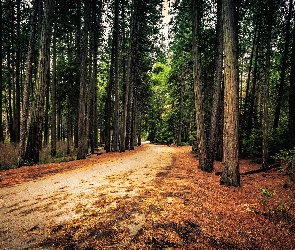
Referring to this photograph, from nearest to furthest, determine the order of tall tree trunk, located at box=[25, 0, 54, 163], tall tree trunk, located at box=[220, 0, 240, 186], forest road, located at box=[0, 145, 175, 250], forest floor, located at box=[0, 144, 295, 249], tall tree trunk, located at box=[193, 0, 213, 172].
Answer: forest floor, located at box=[0, 144, 295, 249] → forest road, located at box=[0, 145, 175, 250] → tall tree trunk, located at box=[220, 0, 240, 186] → tall tree trunk, located at box=[193, 0, 213, 172] → tall tree trunk, located at box=[25, 0, 54, 163]

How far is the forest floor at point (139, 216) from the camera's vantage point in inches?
119

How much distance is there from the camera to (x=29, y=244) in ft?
9.44

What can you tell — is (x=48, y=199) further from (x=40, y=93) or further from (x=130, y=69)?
(x=130, y=69)

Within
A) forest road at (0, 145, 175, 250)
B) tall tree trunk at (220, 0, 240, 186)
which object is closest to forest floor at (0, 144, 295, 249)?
forest road at (0, 145, 175, 250)

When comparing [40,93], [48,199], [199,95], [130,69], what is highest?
[130,69]

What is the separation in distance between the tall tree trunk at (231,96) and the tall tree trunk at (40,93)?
806 cm

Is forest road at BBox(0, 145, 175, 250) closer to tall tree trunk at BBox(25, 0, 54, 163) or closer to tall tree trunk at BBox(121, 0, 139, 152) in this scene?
tall tree trunk at BBox(25, 0, 54, 163)

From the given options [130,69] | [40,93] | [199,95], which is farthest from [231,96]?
[130,69]

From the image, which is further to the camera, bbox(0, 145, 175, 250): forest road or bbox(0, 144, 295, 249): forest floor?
bbox(0, 145, 175, 250): forest road

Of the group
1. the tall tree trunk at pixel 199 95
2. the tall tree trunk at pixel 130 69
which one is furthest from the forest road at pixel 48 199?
the tall tree trunk at pixel 130 69

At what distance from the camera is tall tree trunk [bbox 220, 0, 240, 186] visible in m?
6.57

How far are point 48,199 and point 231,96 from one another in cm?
569

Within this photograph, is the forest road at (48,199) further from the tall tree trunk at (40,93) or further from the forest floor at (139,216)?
the tall tree trunk at (40,93)

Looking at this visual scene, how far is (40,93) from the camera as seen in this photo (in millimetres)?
10195
